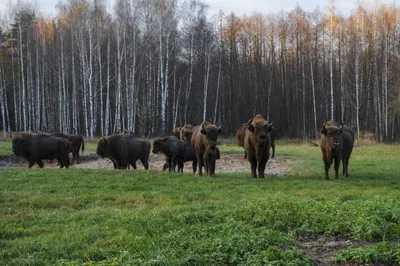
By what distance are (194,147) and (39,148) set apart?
21.6 feet

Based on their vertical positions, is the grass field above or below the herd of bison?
below

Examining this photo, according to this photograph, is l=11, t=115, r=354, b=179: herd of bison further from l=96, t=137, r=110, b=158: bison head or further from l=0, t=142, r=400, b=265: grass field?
l=0, t=142, r=400, b=265: grass field

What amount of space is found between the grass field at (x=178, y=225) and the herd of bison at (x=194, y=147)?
376cm

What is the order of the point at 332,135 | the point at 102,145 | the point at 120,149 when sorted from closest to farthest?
the point at 332,135, the point at 102,145, the point at 120,149

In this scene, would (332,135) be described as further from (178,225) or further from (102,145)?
(178,225)

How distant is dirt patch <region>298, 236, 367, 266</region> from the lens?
5.47 metres

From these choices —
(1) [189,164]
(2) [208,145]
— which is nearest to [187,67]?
(1) [189,164]

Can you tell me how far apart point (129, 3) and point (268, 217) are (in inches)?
1407

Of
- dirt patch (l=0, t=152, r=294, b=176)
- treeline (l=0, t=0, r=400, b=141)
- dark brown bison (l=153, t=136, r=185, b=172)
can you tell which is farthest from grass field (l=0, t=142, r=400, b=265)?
treeline (l=0, t=0, r=400, b=141)

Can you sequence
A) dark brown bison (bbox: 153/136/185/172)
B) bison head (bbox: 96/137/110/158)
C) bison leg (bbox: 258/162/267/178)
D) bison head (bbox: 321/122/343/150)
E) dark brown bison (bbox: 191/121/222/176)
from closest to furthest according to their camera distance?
bison head (bbox: 321/122/343/150)
bison leg (bbox: 258/162/267/178)
dark brown bison (bbox: 191/121/222/176)
bison head (bbox: 96/137/110/158)
dark brown bison (bbox: 153/136/185/172)

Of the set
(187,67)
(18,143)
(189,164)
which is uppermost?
(187,67)

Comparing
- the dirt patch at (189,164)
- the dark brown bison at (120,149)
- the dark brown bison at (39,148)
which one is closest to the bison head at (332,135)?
the dirt patch at (189,164)

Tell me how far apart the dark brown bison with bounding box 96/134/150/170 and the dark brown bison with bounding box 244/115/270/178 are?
5503 millimetres

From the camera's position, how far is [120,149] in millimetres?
19031
